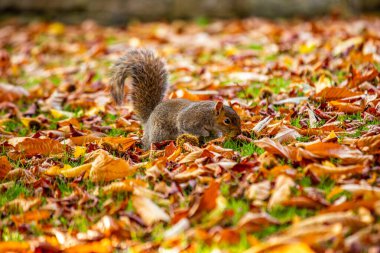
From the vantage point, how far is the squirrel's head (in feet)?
13.5

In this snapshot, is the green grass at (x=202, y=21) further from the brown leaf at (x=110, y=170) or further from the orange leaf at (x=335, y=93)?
the brown leaf at (x=110, y=170)

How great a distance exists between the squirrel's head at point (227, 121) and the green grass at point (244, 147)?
0.08 metres

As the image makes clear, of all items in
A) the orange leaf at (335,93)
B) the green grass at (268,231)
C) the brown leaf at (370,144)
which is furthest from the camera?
the orange leaf at (335,93)

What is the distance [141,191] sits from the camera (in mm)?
3166

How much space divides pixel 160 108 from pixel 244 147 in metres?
0.99

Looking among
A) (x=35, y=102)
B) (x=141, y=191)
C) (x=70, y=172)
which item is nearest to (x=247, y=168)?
(x=141, y=191)

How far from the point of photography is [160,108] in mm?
4609

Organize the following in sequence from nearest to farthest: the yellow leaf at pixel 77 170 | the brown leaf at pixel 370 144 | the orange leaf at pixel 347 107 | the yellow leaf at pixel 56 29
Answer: the brown leaf at pixel 370 144
the yellow leaf at pixel 77 170
the orange leaf at pixel 347 107
the yellow leaf at pixel 56 29

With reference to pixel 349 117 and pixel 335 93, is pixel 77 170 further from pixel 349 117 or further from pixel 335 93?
pixel 335 93

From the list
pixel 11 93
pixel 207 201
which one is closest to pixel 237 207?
pixel 207 201

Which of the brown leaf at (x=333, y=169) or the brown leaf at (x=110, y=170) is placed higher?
the brown leaf at (x=333, y=169)

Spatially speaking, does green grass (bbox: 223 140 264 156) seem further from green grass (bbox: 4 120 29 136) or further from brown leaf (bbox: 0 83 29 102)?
brown leaf (bbox: 0 83 29 102)

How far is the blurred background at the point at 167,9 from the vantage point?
33.8ft

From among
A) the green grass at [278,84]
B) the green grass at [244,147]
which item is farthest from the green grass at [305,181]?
the green grass at [278,84]
